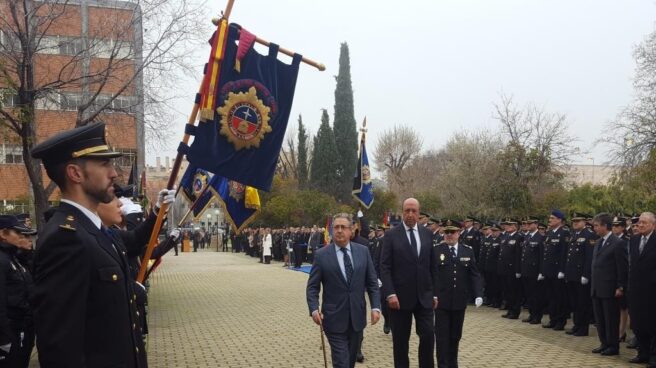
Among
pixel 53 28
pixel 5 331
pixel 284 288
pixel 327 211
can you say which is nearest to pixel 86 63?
pixel 53 28

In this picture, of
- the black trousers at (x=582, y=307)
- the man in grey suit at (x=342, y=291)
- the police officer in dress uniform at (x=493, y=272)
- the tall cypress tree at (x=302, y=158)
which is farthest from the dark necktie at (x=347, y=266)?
the tall cypress tree at (x=302, y=158)

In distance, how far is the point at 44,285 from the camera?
8.89 feet

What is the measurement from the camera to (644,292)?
8750mm

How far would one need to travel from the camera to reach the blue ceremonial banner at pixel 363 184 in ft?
49.9

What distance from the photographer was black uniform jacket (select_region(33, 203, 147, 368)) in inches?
105

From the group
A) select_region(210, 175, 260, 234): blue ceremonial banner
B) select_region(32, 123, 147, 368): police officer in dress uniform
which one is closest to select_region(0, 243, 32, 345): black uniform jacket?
select_region(32, 123, 147, 368): police officer in dress uniform

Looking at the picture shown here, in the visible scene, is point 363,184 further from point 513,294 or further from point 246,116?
point 246,116

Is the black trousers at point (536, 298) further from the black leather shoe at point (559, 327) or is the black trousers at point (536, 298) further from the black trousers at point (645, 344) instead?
the black trousers at point (645, 344)

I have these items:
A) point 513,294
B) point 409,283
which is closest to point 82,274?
point 409,283

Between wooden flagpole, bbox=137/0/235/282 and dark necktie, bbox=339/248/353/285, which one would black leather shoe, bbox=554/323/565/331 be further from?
wooden flagpole, bbox=137/0/235/282

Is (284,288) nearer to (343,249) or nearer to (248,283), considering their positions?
(248,283)

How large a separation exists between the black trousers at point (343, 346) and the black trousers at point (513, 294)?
8.27 metres

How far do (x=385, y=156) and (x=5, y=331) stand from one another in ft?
176

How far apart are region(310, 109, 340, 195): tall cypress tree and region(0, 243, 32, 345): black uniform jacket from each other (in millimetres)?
50280
